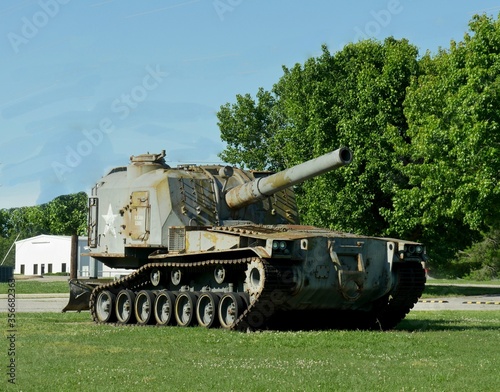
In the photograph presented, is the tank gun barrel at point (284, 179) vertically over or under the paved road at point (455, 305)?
over

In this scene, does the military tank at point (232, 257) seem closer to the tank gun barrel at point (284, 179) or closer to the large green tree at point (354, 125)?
the tank gun barrel at point (284, 179)

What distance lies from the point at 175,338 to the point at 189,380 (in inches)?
256

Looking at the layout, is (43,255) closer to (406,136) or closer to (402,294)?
(406,136)

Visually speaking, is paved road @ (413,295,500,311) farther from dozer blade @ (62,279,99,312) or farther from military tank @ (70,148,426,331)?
dozer blade @ (62,279,99,312)

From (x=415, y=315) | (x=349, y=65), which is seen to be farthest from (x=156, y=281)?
(x=349, y=65)

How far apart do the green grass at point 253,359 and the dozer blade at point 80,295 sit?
3.80 meters

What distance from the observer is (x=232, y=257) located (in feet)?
76.4

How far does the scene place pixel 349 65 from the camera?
2032 inches

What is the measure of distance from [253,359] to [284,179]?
27.0ft

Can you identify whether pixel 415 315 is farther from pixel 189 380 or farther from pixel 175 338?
pixel 189 380

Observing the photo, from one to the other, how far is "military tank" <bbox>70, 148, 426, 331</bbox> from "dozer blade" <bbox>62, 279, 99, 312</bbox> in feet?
0.11

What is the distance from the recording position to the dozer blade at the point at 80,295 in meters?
28.1

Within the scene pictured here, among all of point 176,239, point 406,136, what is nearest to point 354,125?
point 406,136

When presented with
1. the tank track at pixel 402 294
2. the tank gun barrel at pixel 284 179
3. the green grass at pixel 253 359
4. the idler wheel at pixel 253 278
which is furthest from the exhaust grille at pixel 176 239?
the tank track at pixel 402 294
